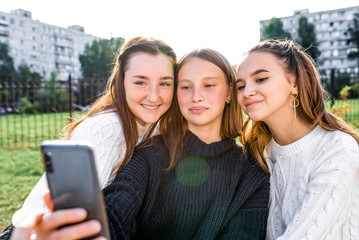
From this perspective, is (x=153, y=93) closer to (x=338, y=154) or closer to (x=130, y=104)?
(x=130, y=104)

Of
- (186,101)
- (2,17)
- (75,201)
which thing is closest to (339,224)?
(186,101)

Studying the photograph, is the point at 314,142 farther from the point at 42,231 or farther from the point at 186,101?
the point at 42,231

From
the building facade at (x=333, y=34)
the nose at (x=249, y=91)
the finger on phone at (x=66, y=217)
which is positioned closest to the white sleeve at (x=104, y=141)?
the nose at (x=249, y=91)

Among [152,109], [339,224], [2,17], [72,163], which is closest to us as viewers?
[72,163]

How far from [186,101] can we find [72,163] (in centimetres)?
162

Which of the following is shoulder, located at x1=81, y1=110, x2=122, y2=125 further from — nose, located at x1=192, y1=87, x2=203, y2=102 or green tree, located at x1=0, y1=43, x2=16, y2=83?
green tree, located at x1=0, y1=43, x2=16, y2=83

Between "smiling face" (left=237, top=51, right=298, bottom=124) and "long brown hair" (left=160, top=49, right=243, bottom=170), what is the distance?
0.15 m

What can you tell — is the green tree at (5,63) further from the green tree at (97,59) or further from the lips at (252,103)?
the lips at (252,103)

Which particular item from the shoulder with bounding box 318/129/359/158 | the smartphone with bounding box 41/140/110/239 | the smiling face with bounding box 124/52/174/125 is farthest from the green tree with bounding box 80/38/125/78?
the smartphone with bounding box 41/140/110/239

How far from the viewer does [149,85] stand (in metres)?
2.65

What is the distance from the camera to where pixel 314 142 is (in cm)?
240

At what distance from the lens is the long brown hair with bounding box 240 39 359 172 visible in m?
2.48

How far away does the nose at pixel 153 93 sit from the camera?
8.49ft

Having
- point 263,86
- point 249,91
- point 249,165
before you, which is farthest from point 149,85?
point 249,165
